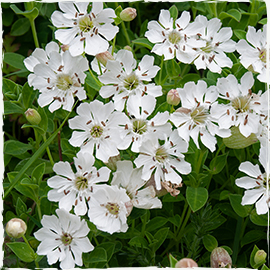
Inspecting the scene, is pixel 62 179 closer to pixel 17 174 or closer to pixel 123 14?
pixel 17 174

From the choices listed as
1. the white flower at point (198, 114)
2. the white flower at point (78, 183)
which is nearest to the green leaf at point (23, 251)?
the white flower at point (78, 183)

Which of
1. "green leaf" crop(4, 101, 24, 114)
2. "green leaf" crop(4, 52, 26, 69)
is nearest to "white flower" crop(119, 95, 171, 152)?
"green leaf" crop(4, 101, 24, 114)

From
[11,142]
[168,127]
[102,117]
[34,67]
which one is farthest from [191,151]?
[11,142]

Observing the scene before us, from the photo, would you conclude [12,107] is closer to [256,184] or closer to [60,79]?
[60,79]

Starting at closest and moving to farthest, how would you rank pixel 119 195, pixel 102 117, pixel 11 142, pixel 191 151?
pixel 119 195 < pixel 102 117 < pixel 191 151 < pixel 11 142

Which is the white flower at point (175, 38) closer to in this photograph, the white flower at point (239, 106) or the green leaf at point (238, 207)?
the white flower at point (239, 106)
